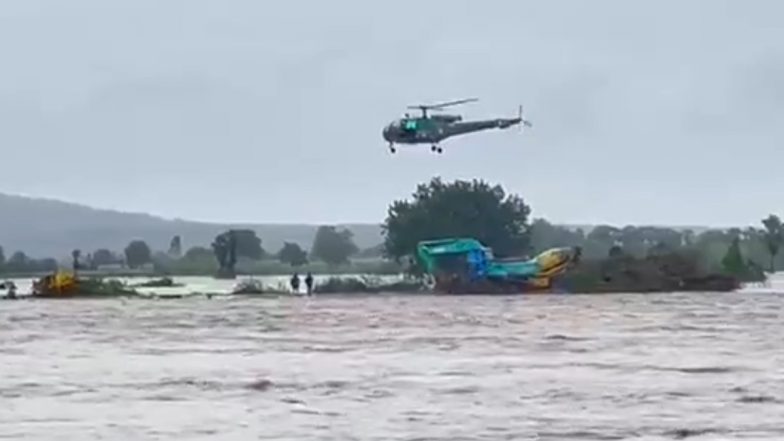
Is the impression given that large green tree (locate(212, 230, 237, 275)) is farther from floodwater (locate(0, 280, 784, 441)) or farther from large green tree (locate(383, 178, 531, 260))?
floodwater (locate(0, 280, 784, 441))

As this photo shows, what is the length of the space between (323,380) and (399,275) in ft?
396

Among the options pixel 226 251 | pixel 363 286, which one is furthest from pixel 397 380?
pixel 226 251

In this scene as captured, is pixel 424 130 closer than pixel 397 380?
No

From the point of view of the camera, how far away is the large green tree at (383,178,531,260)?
511 feet

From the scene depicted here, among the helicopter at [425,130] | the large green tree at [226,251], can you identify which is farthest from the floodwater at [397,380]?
the large green tree at [226,251]

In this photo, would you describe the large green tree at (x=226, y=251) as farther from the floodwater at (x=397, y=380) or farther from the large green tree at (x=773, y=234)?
the floodwater at (x=397, y=380)

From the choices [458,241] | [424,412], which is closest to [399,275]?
[458,241]

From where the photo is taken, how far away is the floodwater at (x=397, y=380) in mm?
30500

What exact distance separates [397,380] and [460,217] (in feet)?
384

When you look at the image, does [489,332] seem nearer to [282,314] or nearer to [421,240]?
[282,314]

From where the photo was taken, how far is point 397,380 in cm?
3906

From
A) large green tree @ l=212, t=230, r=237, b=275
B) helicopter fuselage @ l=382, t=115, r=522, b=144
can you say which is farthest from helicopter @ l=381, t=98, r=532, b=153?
large green tree @ l=212, t=230, r=237, b=275

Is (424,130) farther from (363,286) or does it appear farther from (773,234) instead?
(773,234)

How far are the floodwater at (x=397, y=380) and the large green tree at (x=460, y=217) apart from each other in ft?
277
